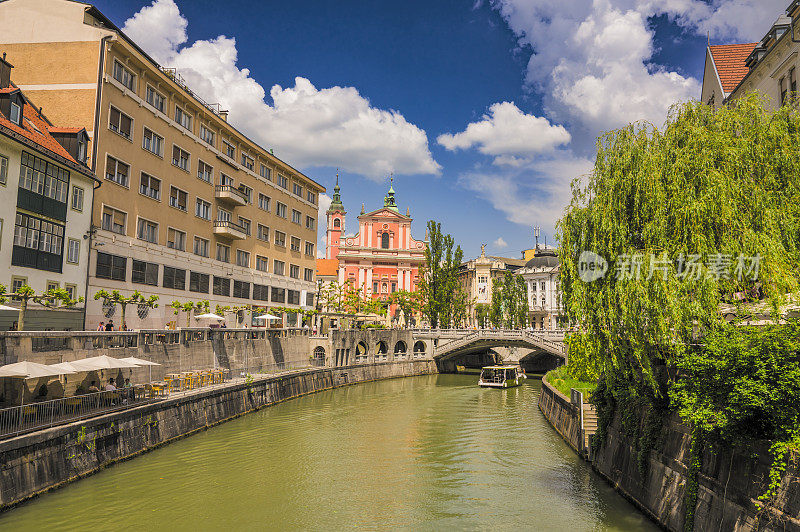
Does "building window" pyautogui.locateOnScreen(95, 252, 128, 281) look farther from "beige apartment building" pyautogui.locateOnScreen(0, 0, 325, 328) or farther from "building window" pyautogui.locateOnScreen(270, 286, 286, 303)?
"building window" pyautogui.locateOnScreen(270, 286, 286, 303)

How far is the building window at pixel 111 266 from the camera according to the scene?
120ft

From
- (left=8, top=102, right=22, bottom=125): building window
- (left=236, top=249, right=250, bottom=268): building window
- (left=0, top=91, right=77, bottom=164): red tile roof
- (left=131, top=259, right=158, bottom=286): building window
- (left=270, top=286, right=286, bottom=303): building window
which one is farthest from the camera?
(left=270, top=286, right=286, bottom=303): building window

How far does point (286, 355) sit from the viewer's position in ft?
172

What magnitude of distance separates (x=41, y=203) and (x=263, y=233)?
28697 mm

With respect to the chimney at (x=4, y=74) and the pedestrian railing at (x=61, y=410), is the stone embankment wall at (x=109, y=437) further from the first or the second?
the chimney at (x=4, y=74)

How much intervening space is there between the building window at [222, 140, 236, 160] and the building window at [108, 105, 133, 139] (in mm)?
13366

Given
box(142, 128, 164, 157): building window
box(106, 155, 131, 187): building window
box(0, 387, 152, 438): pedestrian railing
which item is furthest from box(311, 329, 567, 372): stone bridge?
box(0, 387, 152, 438): pedestrian railing

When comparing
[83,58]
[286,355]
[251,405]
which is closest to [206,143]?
[83,58]

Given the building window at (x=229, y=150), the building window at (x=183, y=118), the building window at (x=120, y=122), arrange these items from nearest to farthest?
1. the building window at (x=120, y=122)
2. the building window at (x=183, y=118)
3. the building window at (x=229, y=150)

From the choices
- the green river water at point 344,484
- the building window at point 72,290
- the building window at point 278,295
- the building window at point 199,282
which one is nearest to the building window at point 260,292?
the building window at point 278,295

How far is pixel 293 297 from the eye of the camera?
64.2 metres

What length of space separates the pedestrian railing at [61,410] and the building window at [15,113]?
1567cm

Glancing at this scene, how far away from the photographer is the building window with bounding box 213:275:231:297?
5063 centimetres
